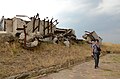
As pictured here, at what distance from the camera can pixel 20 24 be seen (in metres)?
35.9

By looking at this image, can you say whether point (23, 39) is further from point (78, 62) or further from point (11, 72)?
point (11, 72)

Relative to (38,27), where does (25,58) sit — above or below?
below

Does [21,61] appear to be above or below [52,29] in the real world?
below

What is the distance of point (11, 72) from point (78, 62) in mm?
7804

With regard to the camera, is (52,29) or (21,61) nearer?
(21,61)

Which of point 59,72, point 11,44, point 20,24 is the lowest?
point 59,72

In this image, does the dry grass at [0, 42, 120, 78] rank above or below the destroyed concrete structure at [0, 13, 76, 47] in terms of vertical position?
below

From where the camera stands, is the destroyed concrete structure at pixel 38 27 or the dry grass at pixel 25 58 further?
the destroyed concrete structure at pixel 38 27

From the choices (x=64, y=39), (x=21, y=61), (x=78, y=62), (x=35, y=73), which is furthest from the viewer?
(x=64, y=39)

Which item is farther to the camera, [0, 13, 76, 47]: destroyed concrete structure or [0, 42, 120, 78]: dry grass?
[0, 13, 76, 47]: destroyed concrete structure

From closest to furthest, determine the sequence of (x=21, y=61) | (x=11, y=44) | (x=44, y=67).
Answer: (x=44, y=67) < (x=21, y=61) < (x=11, y=44)

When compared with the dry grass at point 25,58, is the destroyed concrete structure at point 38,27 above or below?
above

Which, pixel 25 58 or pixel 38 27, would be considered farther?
pixel 38 27

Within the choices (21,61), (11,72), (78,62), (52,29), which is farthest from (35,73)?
(52,29)
